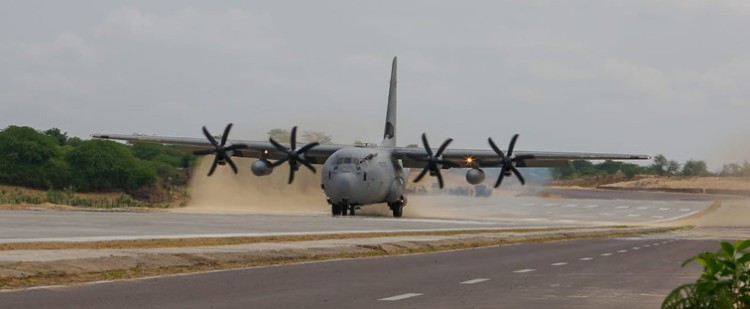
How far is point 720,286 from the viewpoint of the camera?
19.1 feet

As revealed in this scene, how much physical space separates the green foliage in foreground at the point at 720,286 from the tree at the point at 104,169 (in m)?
99.2

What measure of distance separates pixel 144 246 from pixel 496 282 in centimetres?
1043

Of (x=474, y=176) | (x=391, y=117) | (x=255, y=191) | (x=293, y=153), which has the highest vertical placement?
(x=391, y=117)

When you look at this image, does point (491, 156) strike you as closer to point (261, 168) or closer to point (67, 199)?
point (261, 168)

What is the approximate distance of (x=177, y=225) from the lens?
4066cm

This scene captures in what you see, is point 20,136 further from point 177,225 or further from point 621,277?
point 621,277

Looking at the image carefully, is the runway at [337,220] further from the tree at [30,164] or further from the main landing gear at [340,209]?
the tree at [30,164]

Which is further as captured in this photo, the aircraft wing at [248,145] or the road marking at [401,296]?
the aircraft wing at [248,145]

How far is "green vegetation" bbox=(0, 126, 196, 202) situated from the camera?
99250 mm

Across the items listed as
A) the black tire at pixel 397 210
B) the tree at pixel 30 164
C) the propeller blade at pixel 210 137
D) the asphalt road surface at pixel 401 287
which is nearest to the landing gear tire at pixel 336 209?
the black tire at pixel 397 210

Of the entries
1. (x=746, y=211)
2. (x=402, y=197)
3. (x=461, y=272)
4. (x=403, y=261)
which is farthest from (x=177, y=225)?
(x=746, y=211)

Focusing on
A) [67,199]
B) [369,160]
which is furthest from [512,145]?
[67,199]

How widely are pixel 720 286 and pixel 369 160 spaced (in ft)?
184

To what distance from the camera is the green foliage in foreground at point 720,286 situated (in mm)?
5645
